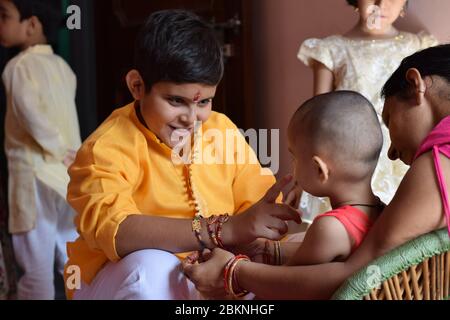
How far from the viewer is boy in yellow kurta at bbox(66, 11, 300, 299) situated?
1.26 metres

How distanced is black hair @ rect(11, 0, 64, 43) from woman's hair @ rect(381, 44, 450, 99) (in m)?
2.10

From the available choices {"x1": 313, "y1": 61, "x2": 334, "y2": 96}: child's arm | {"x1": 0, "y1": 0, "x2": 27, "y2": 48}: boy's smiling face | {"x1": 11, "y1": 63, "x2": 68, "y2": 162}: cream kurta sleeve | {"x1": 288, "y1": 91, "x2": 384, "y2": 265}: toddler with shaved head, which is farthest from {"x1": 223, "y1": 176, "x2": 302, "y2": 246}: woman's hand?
{"x1": 0, "y1": 0, "x2": 27, "y2": 48}: boy's smiling face

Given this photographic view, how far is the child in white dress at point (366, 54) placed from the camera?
2.24 metres

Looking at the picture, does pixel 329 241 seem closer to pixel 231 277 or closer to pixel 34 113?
pixel 231 277

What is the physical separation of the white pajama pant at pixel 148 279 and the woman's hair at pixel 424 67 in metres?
0.52

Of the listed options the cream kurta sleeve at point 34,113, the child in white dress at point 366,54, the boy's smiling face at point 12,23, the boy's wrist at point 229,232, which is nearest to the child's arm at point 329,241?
the boy's wrist at point 229,232

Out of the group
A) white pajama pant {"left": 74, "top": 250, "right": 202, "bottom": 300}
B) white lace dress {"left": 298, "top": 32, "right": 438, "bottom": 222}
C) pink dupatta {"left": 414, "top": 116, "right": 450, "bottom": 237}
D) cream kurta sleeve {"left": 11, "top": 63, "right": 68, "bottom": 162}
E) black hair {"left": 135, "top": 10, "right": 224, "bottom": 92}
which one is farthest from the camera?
cream kurta sleeve {"left": 11, "top": 63, "right": 68, "bottom": 162}

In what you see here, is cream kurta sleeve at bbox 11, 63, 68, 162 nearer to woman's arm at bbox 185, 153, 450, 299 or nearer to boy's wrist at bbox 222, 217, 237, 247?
boy's wrist at bbox 222, 217, 237, 247

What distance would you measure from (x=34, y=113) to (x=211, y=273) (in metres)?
1.68

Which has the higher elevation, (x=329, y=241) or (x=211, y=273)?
(x=329, y=241)

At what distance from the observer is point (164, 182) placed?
1443 millimetres

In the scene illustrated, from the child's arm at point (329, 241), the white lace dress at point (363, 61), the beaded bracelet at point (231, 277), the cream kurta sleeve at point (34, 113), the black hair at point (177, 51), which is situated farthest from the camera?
the cream kurta sleeve at point (34, 113)

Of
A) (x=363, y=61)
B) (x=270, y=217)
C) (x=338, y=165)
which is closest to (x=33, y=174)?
(x=363, y=61)

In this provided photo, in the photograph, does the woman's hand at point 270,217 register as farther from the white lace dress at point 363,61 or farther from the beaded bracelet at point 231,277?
the white lace dress at point 363,61
